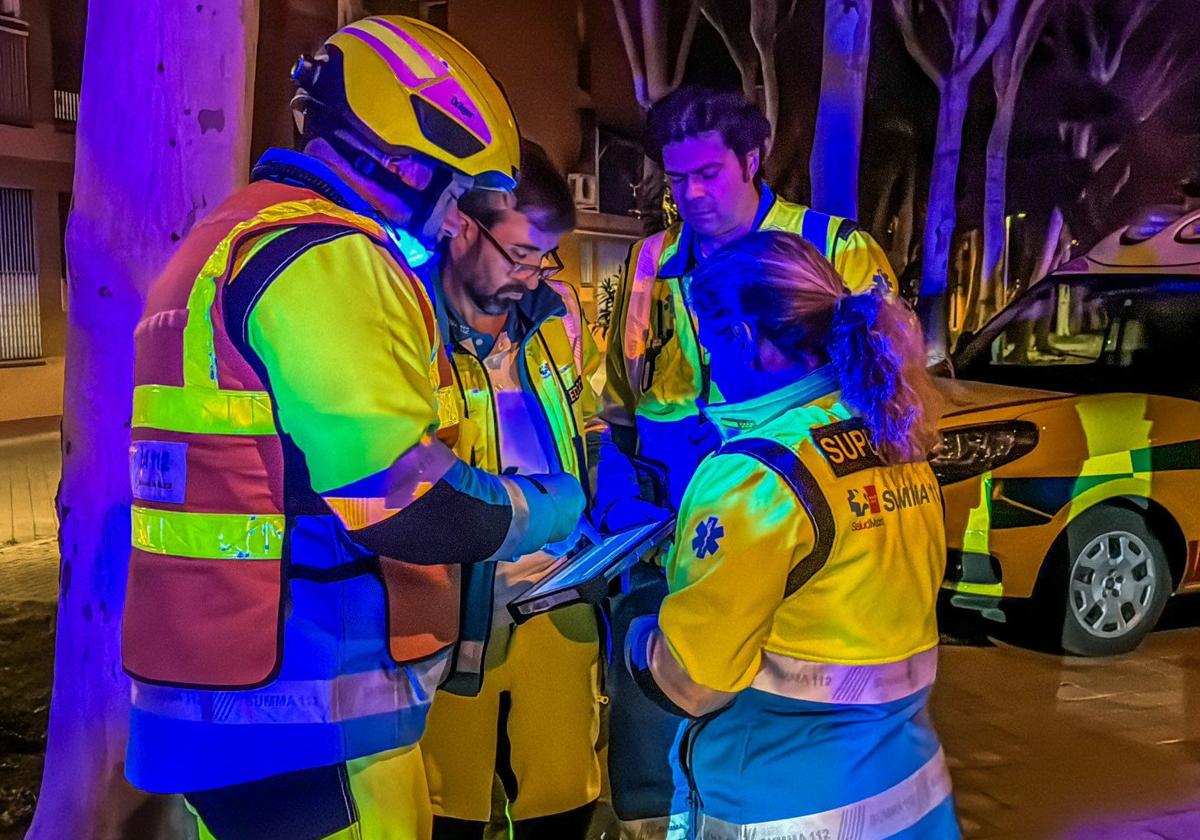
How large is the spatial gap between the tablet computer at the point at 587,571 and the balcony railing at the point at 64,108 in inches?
701

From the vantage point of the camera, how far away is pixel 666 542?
3055 mm

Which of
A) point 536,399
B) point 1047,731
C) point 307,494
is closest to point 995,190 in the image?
point 1047,731

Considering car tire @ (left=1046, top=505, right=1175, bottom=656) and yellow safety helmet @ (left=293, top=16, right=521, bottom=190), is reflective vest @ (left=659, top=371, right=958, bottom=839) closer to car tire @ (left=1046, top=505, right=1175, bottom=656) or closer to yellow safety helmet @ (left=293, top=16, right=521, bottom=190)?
yellow safety helmet @ (left=293, top=16, right=521, bottom=190)

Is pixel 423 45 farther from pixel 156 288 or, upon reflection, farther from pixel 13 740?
pixel 13 740

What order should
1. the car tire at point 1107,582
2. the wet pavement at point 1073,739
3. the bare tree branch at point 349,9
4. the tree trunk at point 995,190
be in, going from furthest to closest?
the tree trunk at point 995,190, the bare tree branch at point 349,9, the car tire at point 1107,582, the wet pavement at point 1073,739

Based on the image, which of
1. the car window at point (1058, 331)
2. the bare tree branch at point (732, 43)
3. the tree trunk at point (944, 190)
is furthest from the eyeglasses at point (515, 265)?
the bare tree branch at point (732, 43)

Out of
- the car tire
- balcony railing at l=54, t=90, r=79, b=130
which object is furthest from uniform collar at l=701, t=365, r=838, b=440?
balcony railing at l=54, t=90, r=79, b=130

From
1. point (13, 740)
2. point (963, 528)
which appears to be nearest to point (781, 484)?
point (963, 528)

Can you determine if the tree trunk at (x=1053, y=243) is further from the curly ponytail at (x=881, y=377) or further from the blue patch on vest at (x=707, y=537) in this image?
the blue patch on vest at (x=707, y=537)

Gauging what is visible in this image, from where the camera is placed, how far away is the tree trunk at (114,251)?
3.16m

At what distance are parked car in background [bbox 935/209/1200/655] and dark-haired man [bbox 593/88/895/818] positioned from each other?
2.38 metres

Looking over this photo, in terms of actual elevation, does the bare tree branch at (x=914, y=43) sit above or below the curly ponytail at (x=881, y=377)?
above

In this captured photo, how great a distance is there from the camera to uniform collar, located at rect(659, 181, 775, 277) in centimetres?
343

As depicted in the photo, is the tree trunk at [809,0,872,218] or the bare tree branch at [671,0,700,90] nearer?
the tree trunk at [809,0,872,218]
